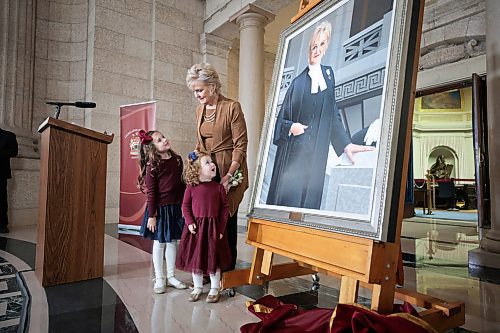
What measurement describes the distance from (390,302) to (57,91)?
6375mm

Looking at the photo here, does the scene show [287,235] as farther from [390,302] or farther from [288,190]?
[390,302]

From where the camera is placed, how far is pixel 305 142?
1.77m

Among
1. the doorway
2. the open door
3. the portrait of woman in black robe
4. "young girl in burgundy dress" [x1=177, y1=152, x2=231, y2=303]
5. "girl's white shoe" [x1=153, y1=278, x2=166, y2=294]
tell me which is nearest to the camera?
the portrait of woman in black robe

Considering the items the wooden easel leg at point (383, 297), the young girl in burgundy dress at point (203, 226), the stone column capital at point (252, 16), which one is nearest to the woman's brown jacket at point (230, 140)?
the young girl in burgundy dress at point (203, 226)

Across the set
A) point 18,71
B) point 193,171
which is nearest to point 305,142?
point 193,171

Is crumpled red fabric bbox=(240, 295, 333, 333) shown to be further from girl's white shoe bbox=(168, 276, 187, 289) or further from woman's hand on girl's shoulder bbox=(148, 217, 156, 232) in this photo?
woman's hand on girl's shoulder bbox=(148, 217, 156, 232)

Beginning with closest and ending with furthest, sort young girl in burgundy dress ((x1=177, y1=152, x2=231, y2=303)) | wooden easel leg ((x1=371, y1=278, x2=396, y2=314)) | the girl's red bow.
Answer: wooden easel leg ((x1=371, y1=278, x2=396, y2=314)) < young girl in burgundy dress ((x1=177, y1=152, x2=231, y2=303)) < the girl's red bow

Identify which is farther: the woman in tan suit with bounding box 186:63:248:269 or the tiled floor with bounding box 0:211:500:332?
the woman in tan suit with bounding box 186:63:248:269

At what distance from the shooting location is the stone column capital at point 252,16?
591 centimetres

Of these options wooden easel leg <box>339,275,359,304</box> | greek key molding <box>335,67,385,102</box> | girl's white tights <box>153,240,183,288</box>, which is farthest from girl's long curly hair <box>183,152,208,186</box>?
wooden easel leg <box>339,275,359,304</box>

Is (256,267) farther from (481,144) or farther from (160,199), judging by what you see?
(481,144)

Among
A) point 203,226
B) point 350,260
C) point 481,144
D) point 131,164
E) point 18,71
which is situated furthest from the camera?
point 18,71

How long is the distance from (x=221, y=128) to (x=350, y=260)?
3.98 ft

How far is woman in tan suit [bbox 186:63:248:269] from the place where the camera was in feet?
7.13
